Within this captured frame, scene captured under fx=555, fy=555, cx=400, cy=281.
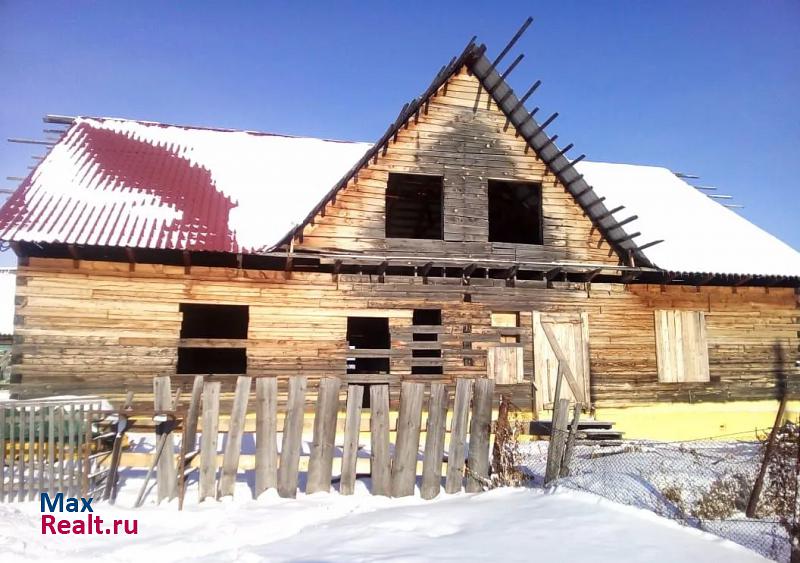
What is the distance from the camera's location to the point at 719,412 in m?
14.7

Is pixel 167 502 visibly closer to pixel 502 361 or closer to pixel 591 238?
pixel 502 361

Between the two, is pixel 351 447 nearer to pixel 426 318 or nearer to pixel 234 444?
pixel 234 444

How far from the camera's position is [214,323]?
65.9 ft

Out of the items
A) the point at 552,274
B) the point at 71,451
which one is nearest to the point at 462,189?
the point at 552,274

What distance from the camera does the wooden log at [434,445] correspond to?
719cm

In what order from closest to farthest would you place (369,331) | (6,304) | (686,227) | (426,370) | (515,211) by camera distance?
1. (426,370)
2. (686,227)
3. (515,211)
4. (369,331)
5. (6,304)

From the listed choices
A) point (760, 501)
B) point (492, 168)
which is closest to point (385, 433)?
point (760, 501)

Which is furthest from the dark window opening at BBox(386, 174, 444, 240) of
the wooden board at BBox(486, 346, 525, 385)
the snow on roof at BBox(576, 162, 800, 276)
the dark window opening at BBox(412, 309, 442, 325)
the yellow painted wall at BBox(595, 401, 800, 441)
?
the yellow painted wall at BBox(595, 401, 800, 441)

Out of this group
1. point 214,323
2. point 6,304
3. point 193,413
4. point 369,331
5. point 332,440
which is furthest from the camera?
point 6,304

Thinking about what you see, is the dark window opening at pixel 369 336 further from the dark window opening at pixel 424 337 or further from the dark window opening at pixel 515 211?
the dark window opening at pixel 424 337

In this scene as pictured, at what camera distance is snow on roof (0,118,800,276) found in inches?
466

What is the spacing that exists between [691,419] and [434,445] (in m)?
10.2

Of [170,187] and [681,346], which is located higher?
[170,187]

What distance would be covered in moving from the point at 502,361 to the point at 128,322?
27.8 feet
